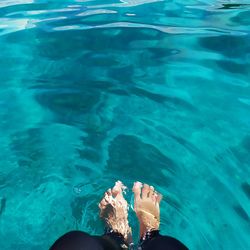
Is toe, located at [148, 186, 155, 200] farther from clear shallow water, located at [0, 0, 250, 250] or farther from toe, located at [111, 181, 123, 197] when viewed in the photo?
toe, located at [111, 181, 123, 197]

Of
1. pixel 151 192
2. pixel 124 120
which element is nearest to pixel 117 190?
pixel 151 192

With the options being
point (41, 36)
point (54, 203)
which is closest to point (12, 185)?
point (54, 203)

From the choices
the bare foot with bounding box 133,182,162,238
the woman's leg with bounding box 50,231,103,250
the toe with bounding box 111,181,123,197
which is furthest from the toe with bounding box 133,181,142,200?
the woman's leg with bounding box 50,231,103,250

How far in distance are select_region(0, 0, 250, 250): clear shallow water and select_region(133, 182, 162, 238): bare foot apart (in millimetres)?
78

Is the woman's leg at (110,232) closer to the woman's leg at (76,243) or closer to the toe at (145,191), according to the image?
the woman's leg at (76,243)

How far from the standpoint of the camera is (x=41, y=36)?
17.4ft

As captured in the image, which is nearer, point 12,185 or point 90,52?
point 12,185

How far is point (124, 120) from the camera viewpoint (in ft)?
12.5

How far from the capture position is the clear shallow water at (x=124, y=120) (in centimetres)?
294

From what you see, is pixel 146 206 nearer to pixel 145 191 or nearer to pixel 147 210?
pixel 147 210

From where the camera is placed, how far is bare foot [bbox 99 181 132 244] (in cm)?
278

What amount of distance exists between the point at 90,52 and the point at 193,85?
52.7 inches

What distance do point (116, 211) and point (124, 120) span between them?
1.09 metres

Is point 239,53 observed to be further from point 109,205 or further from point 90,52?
point 109,205
